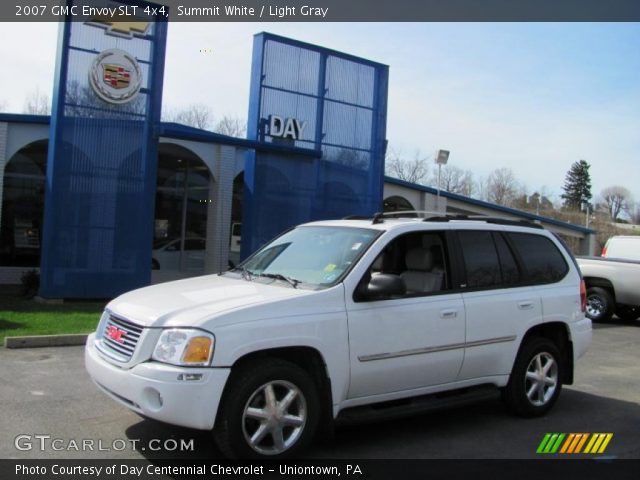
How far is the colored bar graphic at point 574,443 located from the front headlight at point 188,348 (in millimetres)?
2847

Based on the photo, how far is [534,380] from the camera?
607cm

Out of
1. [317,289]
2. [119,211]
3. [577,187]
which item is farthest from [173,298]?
[577,187]

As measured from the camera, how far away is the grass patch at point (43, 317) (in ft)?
30.3

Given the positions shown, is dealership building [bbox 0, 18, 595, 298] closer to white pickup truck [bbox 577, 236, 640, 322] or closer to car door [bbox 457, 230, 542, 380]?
white pickup truck [bbox 577, 236, 640, 322]

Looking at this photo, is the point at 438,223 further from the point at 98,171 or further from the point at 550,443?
the point at 98,171

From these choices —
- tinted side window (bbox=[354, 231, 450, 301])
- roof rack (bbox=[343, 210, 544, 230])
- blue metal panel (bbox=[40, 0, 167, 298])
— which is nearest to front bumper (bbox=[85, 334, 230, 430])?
tinted side window (bbox=[354, 231, 450, 301])

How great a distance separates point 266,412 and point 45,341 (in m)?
5.37

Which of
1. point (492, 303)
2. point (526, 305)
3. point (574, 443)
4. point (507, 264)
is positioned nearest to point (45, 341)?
point (492, 303)

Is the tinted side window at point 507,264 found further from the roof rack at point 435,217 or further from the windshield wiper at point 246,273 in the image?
the windshield wiper at point 246,273

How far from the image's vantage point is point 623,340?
1203 cm

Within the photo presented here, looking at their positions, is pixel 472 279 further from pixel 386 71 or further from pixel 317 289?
pixel 386 71

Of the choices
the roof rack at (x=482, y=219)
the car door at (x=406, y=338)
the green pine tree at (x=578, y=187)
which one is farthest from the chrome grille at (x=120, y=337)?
the green pine tree at (x=578, y=187)

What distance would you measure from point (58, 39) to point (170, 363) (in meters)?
10.6
